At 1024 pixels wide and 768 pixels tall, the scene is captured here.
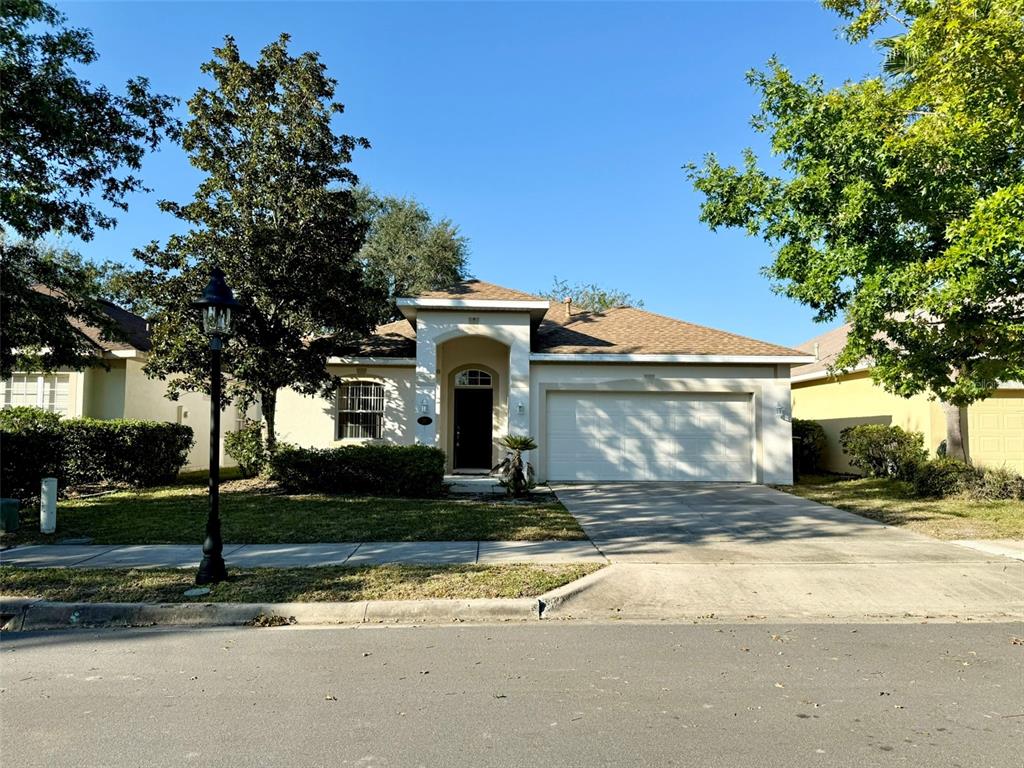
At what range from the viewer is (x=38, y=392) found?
16.4 meters

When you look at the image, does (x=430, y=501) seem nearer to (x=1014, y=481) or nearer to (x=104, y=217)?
(x=104, y=217)

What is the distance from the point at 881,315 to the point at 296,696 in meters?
9.61

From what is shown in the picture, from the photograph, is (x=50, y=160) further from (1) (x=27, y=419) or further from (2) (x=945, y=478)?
(2) (x=945, y=478)

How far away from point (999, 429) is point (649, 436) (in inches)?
330

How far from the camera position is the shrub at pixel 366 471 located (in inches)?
535

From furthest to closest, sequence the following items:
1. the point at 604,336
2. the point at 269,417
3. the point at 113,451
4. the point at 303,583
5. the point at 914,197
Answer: the point at 604,336 → the point at 269,417 → the point at 113,451 → the point at 914,197 → the point at 303,583

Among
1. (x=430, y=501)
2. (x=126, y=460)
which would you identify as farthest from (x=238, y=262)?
(x=430, y=501)

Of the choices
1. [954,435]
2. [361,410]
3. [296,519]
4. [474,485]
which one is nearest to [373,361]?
[361,410]

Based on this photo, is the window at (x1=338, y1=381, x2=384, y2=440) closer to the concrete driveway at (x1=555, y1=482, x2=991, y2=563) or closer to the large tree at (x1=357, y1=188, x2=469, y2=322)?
the concrete driveway at (x1=555, y1=482, x2=991, y2=563)

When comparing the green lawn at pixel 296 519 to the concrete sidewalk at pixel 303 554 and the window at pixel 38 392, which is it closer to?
the concrete sidewalk at pixel 303 554

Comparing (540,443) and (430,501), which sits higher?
(540,443)

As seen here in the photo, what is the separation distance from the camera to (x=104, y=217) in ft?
36.8

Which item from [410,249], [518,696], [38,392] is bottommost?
[518,696]

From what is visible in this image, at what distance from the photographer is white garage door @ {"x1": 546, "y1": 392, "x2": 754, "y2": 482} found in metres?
16.2
